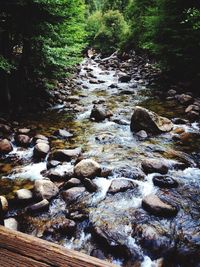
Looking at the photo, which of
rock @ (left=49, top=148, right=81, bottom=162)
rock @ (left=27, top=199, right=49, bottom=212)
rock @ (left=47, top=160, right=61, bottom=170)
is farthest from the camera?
rock @ (left=49, top=148, right=81, bottom=162)

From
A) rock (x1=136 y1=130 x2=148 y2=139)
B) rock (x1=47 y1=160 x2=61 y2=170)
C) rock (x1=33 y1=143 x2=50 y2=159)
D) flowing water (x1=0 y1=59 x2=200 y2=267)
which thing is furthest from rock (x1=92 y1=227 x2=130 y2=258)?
rock (x1=136 y1=130 x2=148 y2=139)

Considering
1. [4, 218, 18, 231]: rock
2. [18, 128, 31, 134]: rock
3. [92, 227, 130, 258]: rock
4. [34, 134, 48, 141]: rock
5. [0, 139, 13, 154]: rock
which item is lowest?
[18, 128, 31, 134]: rock

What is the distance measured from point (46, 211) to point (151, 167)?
2.17 m

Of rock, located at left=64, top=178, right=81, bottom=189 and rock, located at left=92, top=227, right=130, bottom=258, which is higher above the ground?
rock, located at left=92, top=227, right=130, bottom=258

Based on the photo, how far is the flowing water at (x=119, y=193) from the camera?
11.6 ft

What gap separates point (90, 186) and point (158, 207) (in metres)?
1.24

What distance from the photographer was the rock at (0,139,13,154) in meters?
6.17

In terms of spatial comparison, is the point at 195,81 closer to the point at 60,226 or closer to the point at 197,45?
the point at 197,45

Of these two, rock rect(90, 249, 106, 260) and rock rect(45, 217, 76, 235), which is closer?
rock rect(90, 249, 106, 260)

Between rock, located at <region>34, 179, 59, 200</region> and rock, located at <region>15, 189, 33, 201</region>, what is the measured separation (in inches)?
4.0

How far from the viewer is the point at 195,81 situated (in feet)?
37.2

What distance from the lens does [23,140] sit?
6645 millimetres

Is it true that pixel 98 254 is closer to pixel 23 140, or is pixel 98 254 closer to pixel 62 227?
pixel 62 227

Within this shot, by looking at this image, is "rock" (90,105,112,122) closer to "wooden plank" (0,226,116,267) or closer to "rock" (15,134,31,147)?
"rock" (15,134,31,147)
